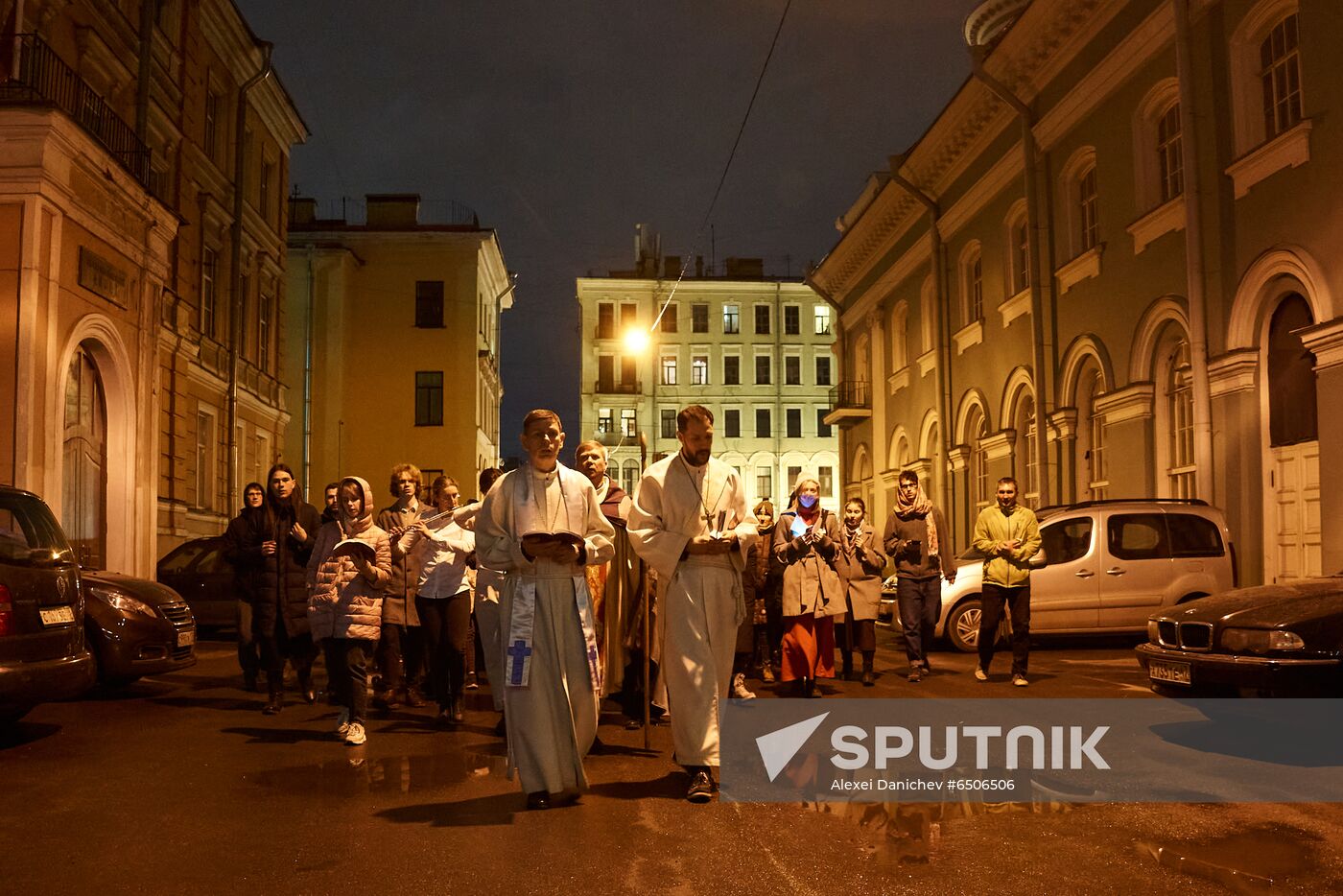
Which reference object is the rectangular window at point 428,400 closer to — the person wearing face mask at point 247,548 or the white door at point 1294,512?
the white door at point 1294,512

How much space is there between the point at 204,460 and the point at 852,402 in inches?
689

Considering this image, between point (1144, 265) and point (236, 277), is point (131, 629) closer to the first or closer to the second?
point (1144, 265)

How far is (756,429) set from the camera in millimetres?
67062

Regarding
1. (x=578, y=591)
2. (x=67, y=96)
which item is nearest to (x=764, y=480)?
(x=67, y=96)

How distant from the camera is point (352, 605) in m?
8.66

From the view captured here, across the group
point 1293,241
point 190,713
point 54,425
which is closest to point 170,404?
point 54,425

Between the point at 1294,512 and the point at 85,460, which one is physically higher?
the point at 85,460

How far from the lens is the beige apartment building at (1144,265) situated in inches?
563

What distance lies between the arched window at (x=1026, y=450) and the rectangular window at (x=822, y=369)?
146ft

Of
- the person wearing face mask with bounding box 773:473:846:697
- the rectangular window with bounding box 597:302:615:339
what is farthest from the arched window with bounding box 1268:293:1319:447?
the rectangular window with bounding box 597:302:615:339

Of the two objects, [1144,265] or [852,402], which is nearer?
[1144,265]

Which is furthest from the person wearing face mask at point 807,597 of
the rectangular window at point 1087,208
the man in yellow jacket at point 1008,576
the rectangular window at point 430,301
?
the rectangular window at point 430,301

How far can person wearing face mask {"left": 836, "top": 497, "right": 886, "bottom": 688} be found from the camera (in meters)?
12.0

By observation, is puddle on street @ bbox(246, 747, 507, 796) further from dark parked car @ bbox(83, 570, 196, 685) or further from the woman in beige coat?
dark parked car @ bbox(83, 570, 196, 685)
